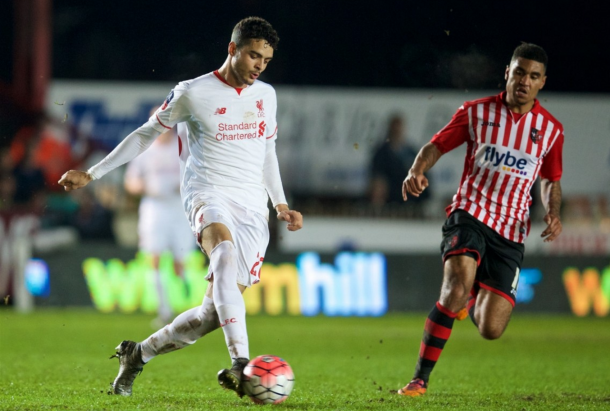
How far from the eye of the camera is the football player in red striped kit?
5.52m

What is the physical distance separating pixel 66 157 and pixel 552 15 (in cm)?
830

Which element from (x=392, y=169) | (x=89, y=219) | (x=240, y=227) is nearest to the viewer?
(x=240, y=227)

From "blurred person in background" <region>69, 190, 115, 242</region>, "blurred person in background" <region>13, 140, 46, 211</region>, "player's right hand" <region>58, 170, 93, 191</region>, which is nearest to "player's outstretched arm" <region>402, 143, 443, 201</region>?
"player's right hand" <region>58, 170, 93, 191</region>

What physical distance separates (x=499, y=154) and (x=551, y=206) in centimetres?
51

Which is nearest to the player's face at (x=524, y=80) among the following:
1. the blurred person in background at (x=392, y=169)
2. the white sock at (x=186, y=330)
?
the white sock at (x=186, y=330)

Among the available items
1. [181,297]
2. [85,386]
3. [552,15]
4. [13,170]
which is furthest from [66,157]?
[85,386]

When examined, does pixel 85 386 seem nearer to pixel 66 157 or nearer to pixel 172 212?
pixel 172 212

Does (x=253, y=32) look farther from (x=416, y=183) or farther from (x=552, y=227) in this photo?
(x=552, y=227)

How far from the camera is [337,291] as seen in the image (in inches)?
472

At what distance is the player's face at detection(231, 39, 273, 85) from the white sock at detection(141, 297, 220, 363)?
3.93 feet

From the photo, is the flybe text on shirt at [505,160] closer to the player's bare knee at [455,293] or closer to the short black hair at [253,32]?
the player's bare knee at [455,293]

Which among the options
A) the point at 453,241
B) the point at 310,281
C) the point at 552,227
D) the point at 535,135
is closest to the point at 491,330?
the point at 453,241

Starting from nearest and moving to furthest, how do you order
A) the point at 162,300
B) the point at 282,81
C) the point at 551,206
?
1. the point at 551,206
2. the point at 162,300
3. the point at 282,81

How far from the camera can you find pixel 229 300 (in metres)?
4.60
